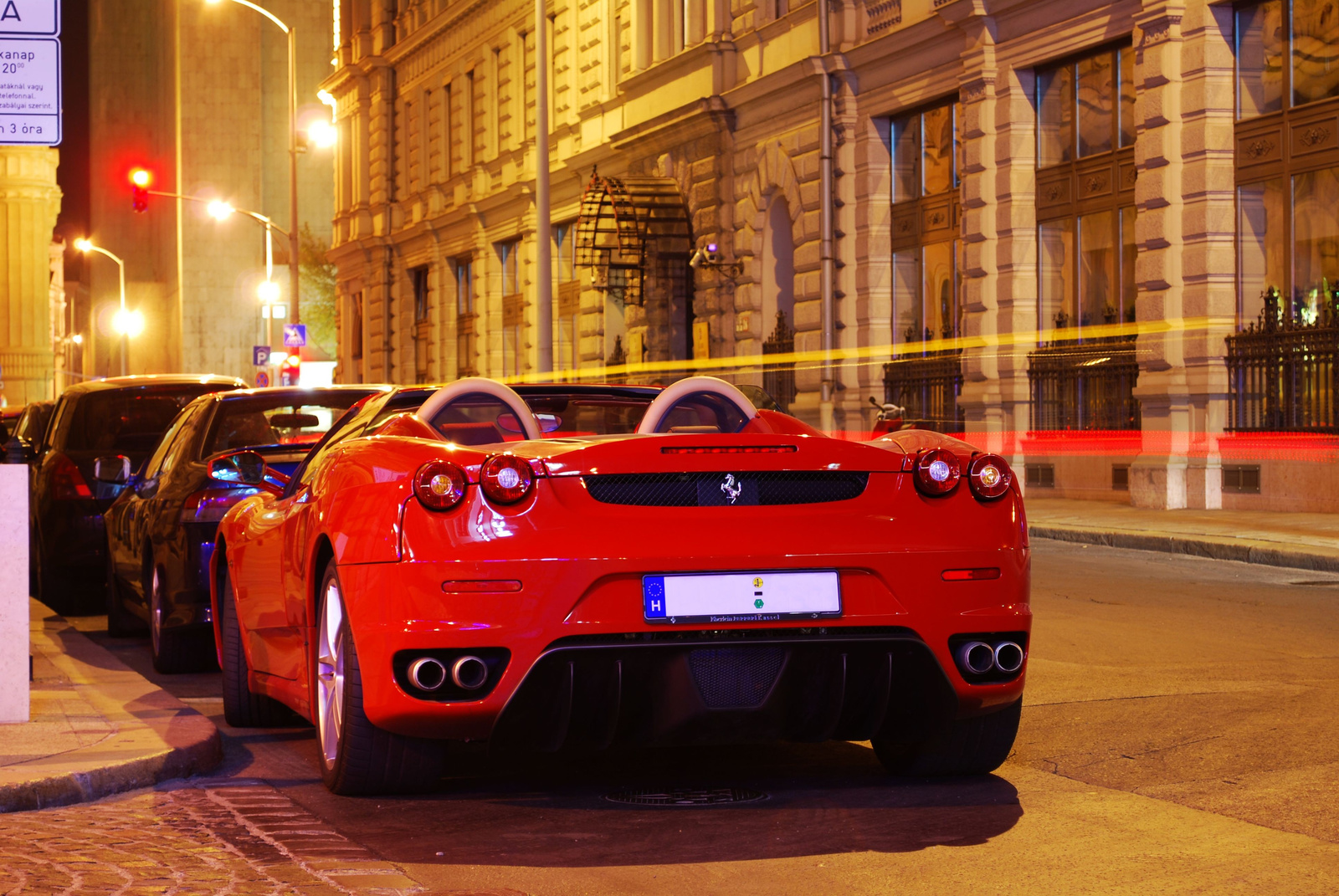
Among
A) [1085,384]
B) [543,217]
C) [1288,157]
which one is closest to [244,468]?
[1288,157]

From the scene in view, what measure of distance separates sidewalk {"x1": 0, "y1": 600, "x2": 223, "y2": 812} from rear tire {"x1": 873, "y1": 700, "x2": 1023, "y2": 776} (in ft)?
7.62

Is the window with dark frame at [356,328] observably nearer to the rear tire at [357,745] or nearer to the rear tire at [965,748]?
the rear tire at [357,745]

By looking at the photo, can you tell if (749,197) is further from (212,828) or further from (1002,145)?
(212,828)

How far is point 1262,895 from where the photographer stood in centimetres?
459

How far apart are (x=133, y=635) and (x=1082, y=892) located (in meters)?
8.65

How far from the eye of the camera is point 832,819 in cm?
555

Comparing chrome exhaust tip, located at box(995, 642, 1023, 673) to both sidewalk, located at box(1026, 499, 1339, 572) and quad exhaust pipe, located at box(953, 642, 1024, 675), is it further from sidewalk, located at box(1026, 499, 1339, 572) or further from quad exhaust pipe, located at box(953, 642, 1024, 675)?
sidewalk, located at box(1026, 499, 1339, 572)

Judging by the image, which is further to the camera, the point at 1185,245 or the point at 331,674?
the point at 1185,245

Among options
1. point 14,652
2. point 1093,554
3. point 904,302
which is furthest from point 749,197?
point 14,652

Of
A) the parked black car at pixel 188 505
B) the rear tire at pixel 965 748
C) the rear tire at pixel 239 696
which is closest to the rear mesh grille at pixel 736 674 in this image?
the rear tire at pixel 965 748

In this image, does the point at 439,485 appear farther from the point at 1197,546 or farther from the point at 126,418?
the point at 1197,546

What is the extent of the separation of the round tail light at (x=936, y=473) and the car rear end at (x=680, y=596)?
0.02m

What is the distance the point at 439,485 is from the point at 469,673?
→ 0.52m

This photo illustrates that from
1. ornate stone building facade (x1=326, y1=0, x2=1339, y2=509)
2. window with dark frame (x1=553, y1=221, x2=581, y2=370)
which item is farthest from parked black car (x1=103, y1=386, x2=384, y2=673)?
window with dark frame (x1=553, y1=221, x2=581, y2=370)
